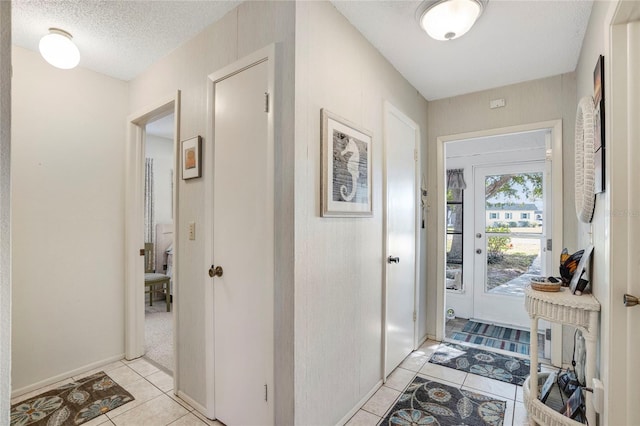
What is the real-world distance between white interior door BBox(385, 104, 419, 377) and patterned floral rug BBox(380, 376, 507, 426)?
0.31m

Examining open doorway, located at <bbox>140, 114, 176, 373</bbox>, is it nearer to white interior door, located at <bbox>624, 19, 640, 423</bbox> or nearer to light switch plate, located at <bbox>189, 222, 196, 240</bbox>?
light switch plate, located at <bbox>189, 222, 196, 240</bbox>

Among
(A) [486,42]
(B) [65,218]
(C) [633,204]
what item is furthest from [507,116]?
(B) [65,218]

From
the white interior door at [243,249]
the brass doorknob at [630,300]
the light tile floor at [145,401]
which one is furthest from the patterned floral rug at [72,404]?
the brass doorknob at [630,300]

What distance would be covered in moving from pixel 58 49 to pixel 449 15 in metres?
2.41

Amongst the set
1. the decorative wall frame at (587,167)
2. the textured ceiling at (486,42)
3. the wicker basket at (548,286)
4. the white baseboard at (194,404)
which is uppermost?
the textured ceiling at (486,42)

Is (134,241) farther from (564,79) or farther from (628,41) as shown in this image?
(564,79)

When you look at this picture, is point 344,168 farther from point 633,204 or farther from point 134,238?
point 134,238

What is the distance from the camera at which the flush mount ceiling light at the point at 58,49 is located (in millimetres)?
1946

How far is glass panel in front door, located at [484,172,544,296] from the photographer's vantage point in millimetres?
3674

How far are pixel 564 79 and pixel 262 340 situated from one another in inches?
124

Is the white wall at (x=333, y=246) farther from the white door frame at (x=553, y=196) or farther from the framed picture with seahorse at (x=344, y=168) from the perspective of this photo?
the white door frame at (x=553, y=196)

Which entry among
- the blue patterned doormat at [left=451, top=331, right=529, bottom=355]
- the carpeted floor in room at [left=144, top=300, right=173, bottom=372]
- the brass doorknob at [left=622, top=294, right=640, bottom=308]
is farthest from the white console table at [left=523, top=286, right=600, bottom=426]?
the carpeted floor in room at [left=144, top=300, right=173, bottom=372]

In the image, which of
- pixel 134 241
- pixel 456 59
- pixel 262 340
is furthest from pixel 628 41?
pixel 134 241

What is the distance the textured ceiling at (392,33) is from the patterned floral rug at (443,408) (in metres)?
2.50
